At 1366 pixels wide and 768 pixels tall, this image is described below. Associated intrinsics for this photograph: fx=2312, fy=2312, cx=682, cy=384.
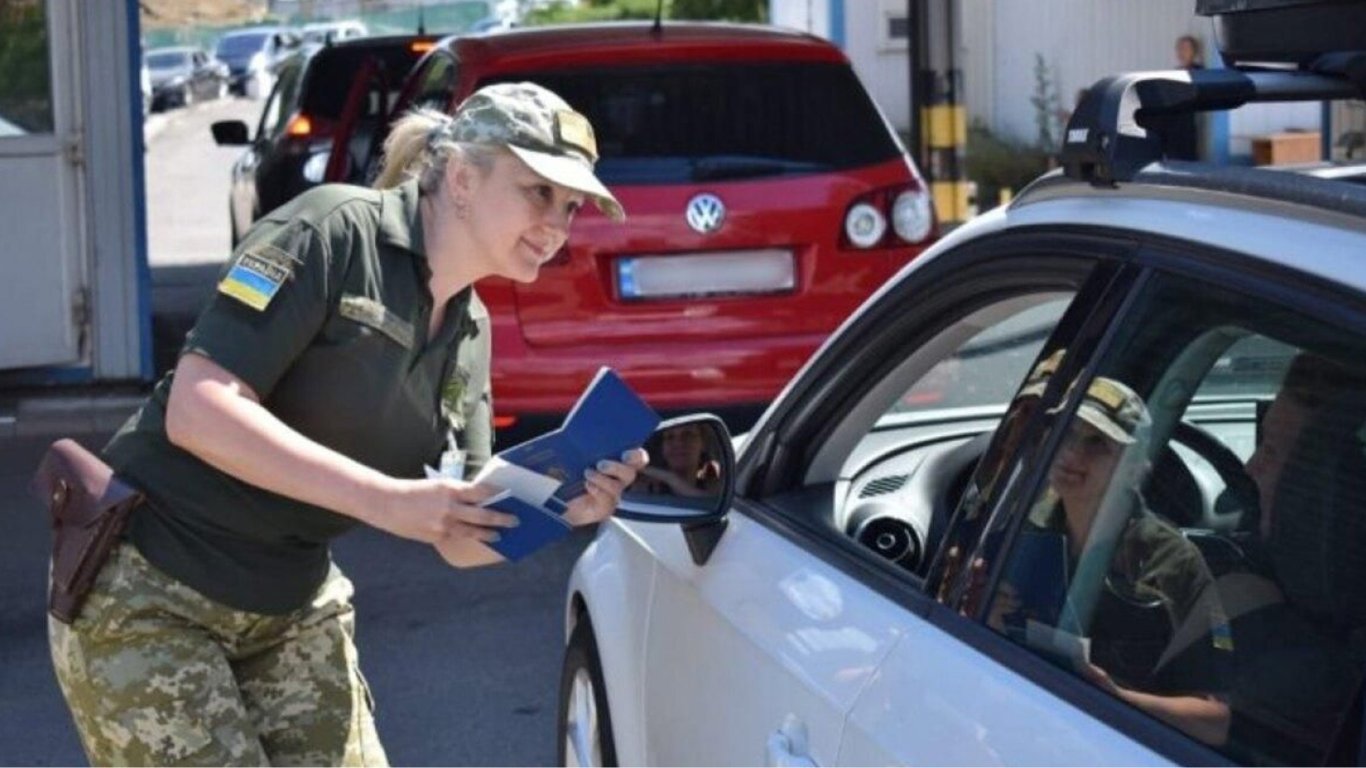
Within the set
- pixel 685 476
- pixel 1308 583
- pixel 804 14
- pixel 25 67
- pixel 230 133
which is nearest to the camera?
pixel 1308 583

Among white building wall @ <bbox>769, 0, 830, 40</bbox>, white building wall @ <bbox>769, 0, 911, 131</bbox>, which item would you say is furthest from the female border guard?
white building wall @ <bbox>769, 0, 911, 131</bbox>

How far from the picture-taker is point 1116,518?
2.73 metres

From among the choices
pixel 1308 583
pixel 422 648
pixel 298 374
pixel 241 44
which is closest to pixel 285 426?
pixel 298 374

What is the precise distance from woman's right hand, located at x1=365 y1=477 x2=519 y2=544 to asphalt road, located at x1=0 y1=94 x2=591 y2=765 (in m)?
2.73

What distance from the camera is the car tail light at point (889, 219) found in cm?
762

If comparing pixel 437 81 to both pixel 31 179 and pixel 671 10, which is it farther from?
pixel 671 10

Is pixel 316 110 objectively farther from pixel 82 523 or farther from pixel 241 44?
pixel 241 44

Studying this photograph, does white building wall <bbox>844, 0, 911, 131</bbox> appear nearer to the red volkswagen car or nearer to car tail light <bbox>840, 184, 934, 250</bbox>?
the red volkswagen car

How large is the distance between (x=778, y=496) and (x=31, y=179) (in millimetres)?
7397

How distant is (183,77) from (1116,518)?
53.0 m

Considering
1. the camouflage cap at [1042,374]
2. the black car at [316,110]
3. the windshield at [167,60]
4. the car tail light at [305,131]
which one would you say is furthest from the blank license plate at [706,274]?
the windshield at [167,60]

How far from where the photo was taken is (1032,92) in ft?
90.4

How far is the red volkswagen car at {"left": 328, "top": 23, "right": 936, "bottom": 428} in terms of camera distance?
7.43m

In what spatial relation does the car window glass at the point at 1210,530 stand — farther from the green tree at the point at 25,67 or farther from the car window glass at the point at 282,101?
the car window glass at the point at 282,101
